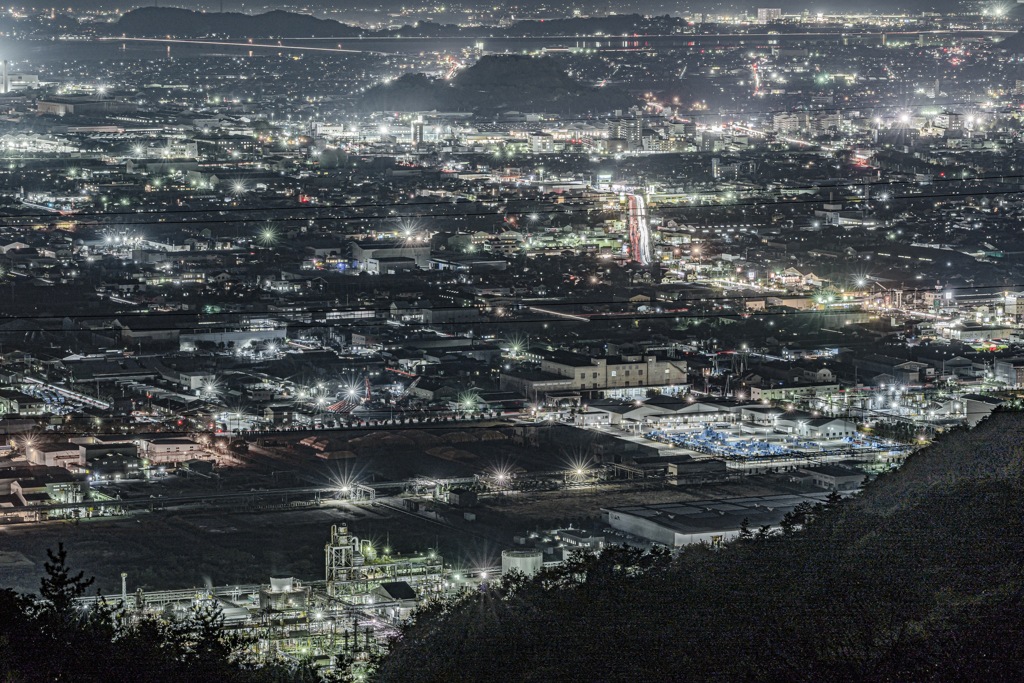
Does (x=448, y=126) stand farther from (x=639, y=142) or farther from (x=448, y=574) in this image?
(x=448, y=574)

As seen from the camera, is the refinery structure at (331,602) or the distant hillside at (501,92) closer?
the refinery structure at (331,602)

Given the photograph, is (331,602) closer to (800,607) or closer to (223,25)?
(800,607)

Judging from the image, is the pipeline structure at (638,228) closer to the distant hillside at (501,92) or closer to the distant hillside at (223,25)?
the distant hillside at (501,92)

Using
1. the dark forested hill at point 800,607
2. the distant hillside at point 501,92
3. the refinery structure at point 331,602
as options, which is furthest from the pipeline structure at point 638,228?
the dark forested hill at point 800,607

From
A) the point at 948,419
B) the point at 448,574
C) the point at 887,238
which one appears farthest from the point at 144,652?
the point at 887,238

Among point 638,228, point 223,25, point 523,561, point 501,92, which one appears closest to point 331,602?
point 523,561
